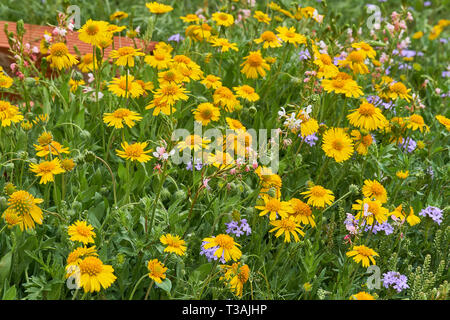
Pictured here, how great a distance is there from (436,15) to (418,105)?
3.37 m

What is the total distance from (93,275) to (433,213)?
5.33ft

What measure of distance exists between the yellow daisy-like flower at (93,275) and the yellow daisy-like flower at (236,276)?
0.47 meters

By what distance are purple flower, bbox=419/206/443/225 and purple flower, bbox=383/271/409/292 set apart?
0.40m

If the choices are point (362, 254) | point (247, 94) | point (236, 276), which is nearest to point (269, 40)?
point (247, 94)

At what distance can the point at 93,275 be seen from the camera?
5.96 ft

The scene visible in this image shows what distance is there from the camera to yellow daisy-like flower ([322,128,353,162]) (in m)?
2.53

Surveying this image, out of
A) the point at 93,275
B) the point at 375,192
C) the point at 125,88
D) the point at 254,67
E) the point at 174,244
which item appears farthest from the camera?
the point at 254,67

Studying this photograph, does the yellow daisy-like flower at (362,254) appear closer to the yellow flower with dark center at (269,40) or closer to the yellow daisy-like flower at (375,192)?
the yellow daisy-like flower at (375,192)

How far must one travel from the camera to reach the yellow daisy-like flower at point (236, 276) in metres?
2.10

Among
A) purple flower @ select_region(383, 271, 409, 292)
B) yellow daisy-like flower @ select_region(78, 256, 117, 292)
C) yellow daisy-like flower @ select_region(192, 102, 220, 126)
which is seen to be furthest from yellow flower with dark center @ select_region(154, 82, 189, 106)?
purple flower @ select_region(383, 271, 409, 292)

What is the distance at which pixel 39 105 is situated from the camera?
2.99 metres

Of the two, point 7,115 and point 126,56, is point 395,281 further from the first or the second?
point 7,115

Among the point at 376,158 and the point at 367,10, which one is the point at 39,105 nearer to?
the point at 376,158

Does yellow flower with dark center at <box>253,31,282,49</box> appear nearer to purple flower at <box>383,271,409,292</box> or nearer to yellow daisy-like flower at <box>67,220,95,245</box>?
purple flower at <box>383,271,409,292</box>
